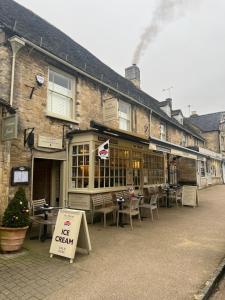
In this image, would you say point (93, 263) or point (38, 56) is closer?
point (93, 263)

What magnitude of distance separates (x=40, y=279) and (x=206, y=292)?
9.20 ft

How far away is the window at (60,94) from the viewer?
940 centimetres

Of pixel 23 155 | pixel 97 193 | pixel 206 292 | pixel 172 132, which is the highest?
pixel 172 132

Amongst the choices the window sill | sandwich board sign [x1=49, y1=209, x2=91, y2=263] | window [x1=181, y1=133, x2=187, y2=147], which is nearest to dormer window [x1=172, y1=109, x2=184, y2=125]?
window [x1=181, y1=133, x2=187, y2=147]

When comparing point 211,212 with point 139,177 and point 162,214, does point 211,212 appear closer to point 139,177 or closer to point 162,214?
point 162,214

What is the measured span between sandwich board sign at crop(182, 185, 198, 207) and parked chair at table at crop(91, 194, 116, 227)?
5.14 m

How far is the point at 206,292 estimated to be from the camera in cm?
387

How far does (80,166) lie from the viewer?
369 inches

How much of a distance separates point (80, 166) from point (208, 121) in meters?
33.3

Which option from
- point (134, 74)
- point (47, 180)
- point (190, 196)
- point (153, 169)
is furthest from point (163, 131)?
point (47, 180)

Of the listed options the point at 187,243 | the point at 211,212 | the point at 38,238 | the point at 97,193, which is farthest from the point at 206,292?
the point at 211,212

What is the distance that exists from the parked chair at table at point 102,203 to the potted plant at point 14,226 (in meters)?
3.25

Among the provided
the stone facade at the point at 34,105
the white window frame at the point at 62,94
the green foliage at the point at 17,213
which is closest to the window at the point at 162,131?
the stone facade at the point at 34,105

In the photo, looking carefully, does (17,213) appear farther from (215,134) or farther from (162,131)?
(215,134)
